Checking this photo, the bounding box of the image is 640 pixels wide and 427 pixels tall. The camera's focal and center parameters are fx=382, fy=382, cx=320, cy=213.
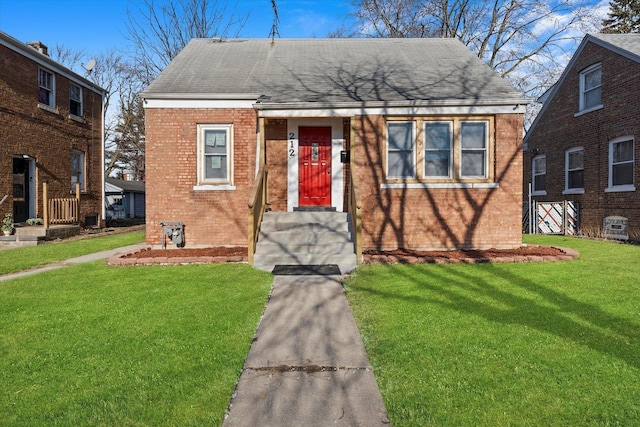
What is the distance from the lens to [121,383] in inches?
120

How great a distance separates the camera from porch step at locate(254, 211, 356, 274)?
8.02 meters

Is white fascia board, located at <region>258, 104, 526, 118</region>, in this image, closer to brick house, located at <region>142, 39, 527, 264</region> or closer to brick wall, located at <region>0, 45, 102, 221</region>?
brick house, located at <region>142, 39, 527, 264</region>

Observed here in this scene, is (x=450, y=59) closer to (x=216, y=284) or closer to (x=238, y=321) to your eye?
(x=216, y=284)

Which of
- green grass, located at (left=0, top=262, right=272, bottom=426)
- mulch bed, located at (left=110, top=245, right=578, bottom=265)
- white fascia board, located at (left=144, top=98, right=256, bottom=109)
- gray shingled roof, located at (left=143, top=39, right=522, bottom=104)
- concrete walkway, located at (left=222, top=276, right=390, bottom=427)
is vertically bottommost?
concrete walkway, located at (left=222, top=276, right=390, bottom=427)

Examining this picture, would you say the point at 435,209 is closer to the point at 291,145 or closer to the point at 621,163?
the point at 291,145

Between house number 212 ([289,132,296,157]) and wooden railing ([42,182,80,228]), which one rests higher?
house number 212 ([289,132,296,157])

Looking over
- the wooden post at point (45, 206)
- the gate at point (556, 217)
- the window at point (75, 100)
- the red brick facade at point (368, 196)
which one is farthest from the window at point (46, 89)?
the gate at point (556, 217)

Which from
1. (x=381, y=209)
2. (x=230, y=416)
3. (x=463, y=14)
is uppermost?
(x=463, y=14)

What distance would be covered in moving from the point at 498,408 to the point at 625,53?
48.2 ft

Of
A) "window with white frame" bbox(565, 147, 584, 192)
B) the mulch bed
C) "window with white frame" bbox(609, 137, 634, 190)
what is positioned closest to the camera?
the mulch bed

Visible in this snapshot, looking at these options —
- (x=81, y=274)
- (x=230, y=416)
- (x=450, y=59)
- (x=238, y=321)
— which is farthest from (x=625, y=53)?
(x=81, y=274)

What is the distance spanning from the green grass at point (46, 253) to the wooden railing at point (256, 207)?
16.5ft

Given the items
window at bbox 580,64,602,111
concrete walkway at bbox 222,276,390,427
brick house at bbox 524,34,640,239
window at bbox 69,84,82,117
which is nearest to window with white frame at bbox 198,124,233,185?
concrete walkway at bbox 222,276,390,427

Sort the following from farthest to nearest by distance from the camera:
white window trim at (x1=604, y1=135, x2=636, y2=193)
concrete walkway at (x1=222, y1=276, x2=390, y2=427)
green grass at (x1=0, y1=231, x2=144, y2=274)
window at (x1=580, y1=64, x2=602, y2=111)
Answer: window at (x1=580, y1=64, x2=602, y2=111)
white window trim at (x1=604, y1=135, x2=636, y2=193)
green grass at (x1=0, y1=231, x2=144, y2=274)
concrete walkway at (x1=222, y1=276, x2=390, y2=427)
